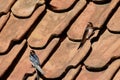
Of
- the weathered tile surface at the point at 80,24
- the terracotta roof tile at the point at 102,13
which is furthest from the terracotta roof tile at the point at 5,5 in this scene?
the terracotta roof tile at the point at 102,13

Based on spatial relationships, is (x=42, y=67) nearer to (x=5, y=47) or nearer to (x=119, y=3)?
(x=5, y=47)

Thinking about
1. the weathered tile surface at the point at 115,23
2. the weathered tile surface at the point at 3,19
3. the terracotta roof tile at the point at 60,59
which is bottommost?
the terracotta roof tile at the point at 60,59

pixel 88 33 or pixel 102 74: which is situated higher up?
pixel 88 33

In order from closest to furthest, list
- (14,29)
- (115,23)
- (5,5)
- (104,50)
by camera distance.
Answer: (104,50)
(115,23)
(14,29)
(5,5)

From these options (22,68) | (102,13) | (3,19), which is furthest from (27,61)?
(102,13)

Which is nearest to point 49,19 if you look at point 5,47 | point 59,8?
point 59,8

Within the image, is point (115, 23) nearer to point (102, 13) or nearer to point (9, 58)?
point (102, 13)

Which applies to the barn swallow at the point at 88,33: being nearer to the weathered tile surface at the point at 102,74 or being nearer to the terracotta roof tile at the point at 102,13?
the terracotta roof tile at the point at 102,13

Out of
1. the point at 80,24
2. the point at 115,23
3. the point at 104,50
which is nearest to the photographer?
the point at 104,50
